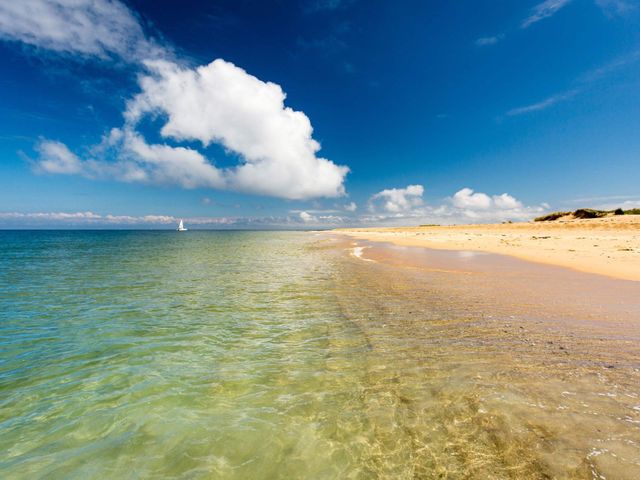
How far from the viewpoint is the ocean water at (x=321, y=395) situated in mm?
4117

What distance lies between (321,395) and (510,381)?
3.74m

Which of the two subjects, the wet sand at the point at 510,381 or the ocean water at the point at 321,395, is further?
the ocean water at the point at 321,395

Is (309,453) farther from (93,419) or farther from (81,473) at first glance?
(93,419)

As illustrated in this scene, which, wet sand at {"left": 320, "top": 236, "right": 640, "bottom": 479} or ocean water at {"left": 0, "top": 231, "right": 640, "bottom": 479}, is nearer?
wet sand at {"left": 320, "top": 236, "right": 640, "bottom": 479}

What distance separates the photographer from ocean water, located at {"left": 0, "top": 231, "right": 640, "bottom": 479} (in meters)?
4.12

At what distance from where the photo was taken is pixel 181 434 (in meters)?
4.86

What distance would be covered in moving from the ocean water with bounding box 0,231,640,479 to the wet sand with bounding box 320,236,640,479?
0.03 m

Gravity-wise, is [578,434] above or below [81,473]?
above

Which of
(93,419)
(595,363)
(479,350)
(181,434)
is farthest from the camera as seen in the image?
(479,350)

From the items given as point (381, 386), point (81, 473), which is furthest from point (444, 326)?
point (81, 473)

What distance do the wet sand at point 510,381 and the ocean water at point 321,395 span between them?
30 mm

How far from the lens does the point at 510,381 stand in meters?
5.87

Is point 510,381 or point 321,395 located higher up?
point 510,381

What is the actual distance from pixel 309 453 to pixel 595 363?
20.9 feet
